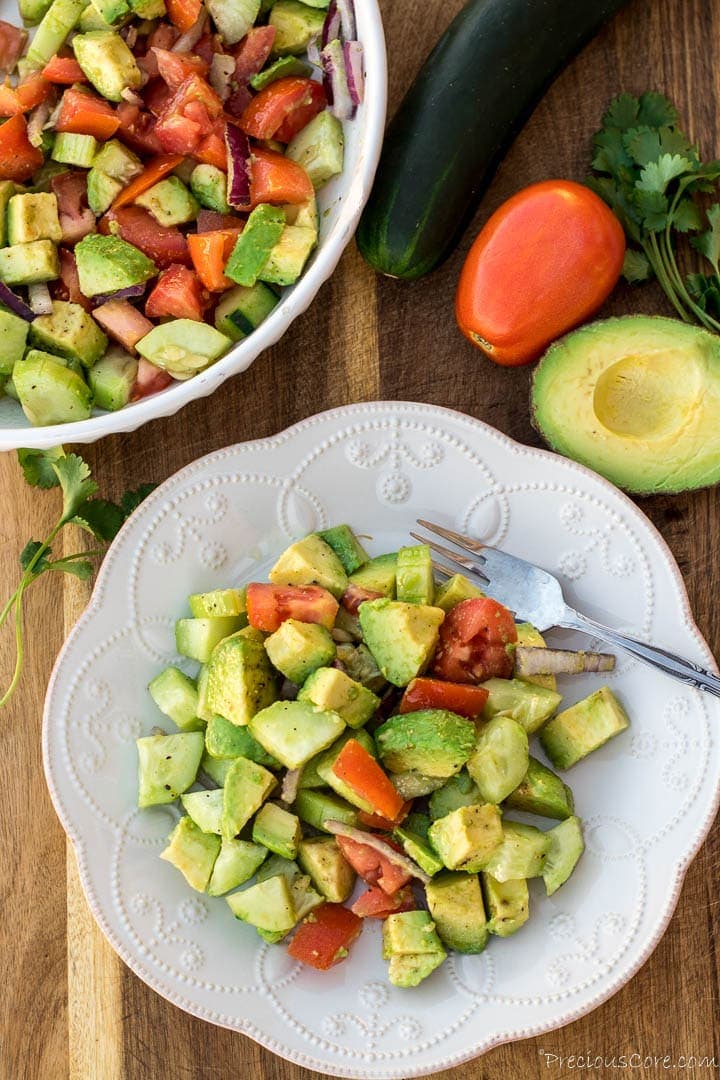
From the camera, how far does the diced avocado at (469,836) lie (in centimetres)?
169

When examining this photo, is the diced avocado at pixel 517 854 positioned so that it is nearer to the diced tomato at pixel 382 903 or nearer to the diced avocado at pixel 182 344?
the diced tomato at pixel 382 903

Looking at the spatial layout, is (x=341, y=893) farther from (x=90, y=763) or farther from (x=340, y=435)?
(x=340, y=435)

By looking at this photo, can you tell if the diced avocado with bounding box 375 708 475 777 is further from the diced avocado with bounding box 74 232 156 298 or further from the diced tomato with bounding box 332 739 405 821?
the diced avocado with bounding box 74 232 156 298

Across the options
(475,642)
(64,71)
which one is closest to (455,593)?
(475,642)

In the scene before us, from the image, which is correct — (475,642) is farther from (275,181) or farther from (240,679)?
(275,181)

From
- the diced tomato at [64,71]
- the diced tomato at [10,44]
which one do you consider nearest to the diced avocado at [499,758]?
the diced tomato at [64,71]

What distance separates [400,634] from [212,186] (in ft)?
2.81

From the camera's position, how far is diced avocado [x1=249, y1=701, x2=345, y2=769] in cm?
171

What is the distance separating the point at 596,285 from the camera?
1.95 m

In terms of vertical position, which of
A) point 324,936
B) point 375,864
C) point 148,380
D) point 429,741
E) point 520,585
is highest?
point 148,380

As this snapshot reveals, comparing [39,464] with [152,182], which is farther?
[39,464]

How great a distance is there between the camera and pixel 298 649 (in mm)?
1732

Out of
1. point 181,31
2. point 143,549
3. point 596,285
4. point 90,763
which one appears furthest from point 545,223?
point 90,763

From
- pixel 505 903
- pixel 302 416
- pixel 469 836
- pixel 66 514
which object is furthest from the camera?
pixel 302 416
